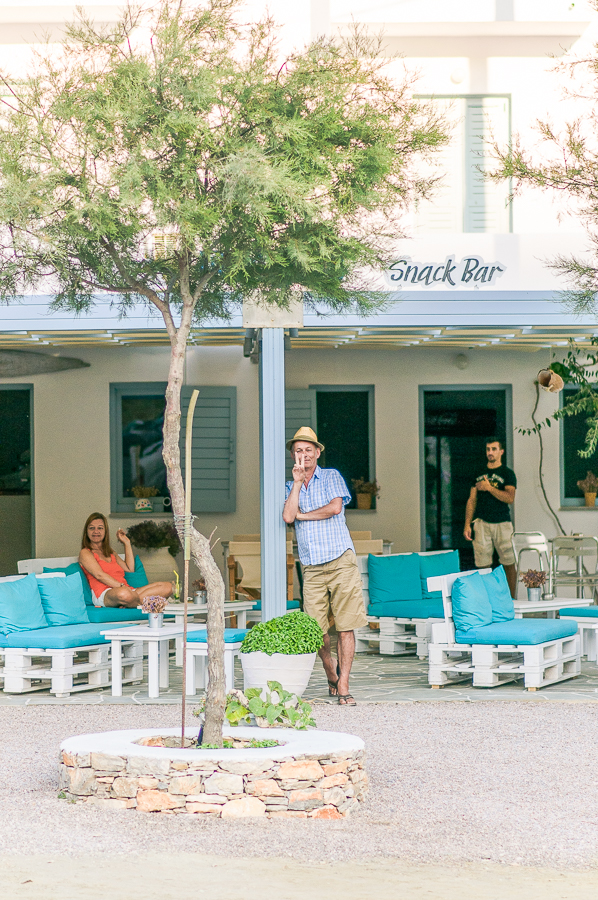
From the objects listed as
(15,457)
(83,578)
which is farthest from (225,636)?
(15,457)

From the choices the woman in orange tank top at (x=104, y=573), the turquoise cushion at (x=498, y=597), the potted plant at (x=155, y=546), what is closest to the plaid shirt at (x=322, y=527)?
the turquoise cushion at (x=498, y=597)

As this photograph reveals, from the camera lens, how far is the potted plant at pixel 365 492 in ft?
39.5

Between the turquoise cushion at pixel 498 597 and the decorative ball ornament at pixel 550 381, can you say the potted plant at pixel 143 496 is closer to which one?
the decorative ball ornament at pixel 550 381

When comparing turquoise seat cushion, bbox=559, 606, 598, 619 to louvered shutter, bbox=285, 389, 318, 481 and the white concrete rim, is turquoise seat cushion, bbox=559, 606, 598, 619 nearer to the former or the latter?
louvered shutter, bbox=285, 389, 318, 481

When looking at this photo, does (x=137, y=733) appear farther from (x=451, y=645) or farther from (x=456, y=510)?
(x=456, y=510)

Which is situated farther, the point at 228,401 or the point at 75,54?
the point at 228,401

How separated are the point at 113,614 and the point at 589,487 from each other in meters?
5.61

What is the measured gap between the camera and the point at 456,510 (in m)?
12.4

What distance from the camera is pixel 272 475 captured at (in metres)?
7.79

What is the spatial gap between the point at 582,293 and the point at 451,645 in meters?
2.63

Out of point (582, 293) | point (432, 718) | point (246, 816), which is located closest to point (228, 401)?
point (582, 293)

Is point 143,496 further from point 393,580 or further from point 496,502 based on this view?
point 496,502

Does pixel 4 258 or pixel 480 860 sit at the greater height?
pixel 4 258

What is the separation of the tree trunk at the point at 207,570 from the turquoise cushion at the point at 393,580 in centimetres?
454
